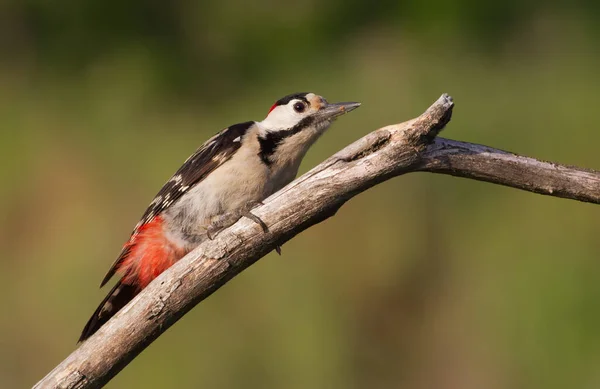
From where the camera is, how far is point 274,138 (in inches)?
130

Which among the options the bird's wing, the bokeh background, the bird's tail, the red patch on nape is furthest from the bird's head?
the bokeh background

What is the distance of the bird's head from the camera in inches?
131

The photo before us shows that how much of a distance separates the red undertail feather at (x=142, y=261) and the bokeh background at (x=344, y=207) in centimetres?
186

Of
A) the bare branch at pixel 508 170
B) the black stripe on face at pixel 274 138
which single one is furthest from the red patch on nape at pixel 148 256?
the bare branch at pixel 508 170

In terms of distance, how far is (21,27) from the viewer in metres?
6.59

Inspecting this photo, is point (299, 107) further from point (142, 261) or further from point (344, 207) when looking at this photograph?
point (344, 207)

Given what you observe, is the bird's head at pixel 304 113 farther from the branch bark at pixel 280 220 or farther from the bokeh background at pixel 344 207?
the bokeh background at pixel 344 207

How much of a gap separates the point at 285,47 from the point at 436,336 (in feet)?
8.39

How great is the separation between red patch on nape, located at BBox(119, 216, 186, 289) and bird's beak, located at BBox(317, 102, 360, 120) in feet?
2.54

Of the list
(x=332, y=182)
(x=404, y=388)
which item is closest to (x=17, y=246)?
(x=404, y=388)

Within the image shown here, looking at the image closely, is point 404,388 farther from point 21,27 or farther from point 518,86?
point 21,27

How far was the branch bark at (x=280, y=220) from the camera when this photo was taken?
266 cm

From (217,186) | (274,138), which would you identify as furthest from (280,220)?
(274,138)

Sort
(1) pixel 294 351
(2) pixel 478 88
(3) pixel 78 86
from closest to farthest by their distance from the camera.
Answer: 1. (1) pixel 294 351
2. (2) pixel 478 88
3. (3) pixel 78 86
